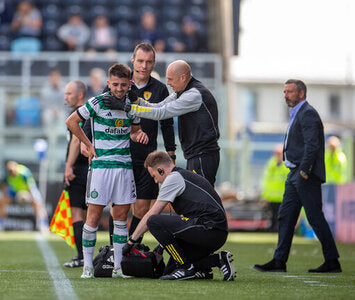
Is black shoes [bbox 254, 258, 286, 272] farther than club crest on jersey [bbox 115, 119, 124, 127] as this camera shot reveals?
Yes

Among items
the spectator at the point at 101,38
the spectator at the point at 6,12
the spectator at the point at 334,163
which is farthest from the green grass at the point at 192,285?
the spectator at the point at 6,12

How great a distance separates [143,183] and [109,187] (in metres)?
0.87

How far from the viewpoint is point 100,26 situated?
22.7m

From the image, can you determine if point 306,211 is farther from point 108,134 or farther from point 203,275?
point 108,134

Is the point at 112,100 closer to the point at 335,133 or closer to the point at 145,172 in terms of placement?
the point at 145,172

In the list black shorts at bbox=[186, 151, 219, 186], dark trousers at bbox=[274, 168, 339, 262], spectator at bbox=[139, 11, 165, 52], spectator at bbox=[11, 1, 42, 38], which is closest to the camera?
black shorts at bbox=[186, 151, 219, 186]

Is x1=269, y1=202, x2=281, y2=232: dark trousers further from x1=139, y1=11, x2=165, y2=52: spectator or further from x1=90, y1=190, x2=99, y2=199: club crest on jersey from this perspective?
x1=90, y1=190, x2=99, y2=199: club crest on jersey

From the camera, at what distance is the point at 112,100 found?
25.0ft

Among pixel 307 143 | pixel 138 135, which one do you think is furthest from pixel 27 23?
pixel 138 135

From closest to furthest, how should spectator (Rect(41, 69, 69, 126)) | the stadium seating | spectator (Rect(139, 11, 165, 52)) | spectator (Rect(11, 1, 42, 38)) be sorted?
spectator (Rect(41, 69, 69, 126)) → the stadium seating → spectator (Rect(11, 1, 42, 38)) → spectator (Rect(139, 11, 165, 52))

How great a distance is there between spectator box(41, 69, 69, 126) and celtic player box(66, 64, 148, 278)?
36.8ft

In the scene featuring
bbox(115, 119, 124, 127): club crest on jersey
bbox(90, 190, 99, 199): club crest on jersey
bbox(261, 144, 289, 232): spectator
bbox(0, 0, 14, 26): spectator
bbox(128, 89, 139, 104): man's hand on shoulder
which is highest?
bbox(0, 0, 14, 26): spectator

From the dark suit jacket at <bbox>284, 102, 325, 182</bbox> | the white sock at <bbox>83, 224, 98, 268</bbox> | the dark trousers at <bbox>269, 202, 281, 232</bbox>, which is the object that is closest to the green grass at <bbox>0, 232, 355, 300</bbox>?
the white sock at <bbox>83, 224, 98, 268</bbox>

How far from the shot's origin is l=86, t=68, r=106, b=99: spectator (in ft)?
61.8
